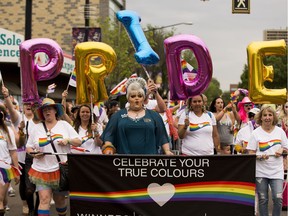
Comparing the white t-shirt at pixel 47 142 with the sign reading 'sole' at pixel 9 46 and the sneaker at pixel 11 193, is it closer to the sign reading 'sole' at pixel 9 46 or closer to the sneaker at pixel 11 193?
the sneaker at pixel 11 193

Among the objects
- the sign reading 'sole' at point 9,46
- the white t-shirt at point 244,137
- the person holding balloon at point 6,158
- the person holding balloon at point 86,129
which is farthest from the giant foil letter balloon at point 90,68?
the sign reading 'sole' at point 9,46

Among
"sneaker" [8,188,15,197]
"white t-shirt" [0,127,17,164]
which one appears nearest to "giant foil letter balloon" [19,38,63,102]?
"white t-shirt" [0,127,17,164]

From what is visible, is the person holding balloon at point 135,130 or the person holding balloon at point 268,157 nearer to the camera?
the person holding balloon at point 135,130

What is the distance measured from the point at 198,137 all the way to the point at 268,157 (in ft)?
3.28

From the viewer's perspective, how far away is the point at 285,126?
9.96 metres

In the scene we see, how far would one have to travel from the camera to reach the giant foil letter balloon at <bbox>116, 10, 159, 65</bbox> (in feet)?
24.8

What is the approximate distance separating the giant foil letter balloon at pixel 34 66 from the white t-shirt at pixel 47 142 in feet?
2.29

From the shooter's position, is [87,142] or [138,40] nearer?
[138,40]

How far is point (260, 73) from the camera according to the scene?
7453 mm

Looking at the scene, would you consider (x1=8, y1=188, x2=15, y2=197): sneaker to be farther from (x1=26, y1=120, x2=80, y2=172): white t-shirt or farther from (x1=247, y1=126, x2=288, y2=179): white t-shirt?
(x1=247, y1=126, x2=288, y2=179): white t-shirt

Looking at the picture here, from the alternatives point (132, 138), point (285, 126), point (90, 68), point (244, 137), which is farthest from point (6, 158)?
point (285, 126)

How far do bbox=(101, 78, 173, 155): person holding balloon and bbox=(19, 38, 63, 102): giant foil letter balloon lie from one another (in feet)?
5.80

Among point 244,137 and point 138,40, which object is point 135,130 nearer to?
point 138,40

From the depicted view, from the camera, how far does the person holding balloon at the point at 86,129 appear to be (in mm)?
8312
